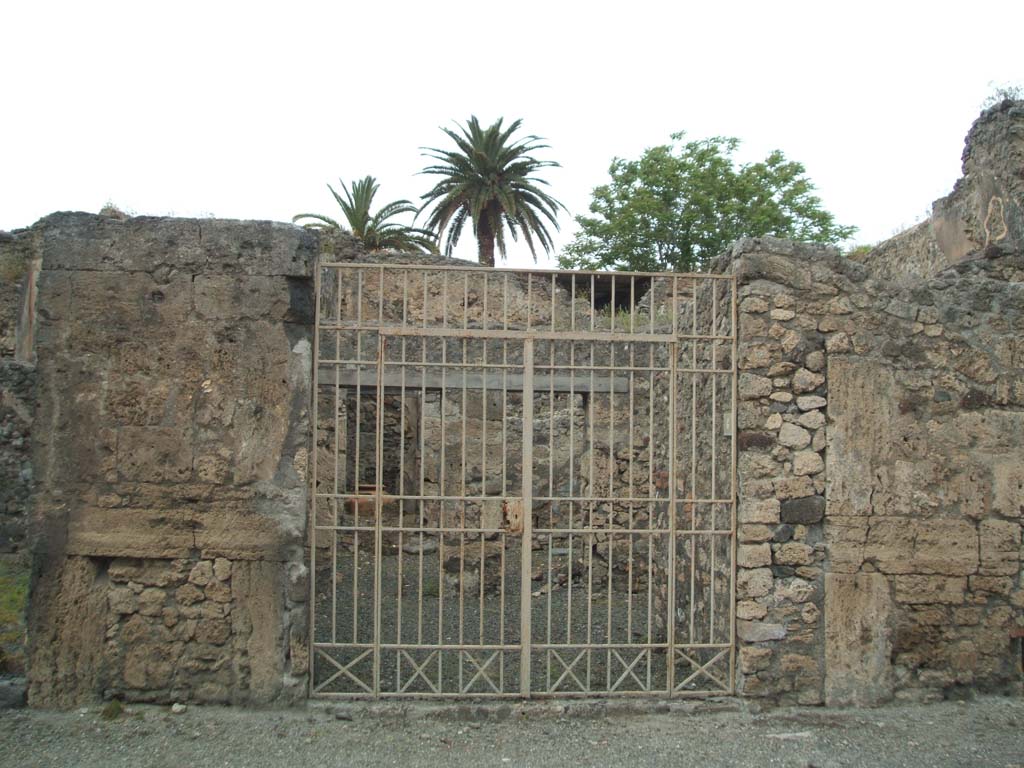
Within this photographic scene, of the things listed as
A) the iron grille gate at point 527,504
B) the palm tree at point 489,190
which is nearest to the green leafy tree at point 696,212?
the palm tree at point 489,190

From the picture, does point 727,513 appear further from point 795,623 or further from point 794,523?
point 795,623

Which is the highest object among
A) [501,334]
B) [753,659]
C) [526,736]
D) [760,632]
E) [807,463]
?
[501,334]

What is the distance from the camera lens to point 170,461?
15.5 feet

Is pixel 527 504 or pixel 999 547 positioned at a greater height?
pixel 527 504

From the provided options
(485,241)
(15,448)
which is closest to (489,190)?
(485,241)

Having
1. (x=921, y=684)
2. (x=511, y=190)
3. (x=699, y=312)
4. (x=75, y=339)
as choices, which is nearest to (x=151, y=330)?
(x=75, y=339)

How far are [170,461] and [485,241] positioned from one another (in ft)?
60.0

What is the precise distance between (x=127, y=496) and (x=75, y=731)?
3.90ft

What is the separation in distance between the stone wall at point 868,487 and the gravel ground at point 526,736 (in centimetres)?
23

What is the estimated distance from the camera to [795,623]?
4.85 m

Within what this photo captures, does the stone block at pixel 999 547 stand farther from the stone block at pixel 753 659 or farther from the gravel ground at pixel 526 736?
the stone block at pixel 753 659

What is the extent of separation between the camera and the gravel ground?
4.18 metres

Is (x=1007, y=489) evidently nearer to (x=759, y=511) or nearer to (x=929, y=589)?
(x=929, y=589)

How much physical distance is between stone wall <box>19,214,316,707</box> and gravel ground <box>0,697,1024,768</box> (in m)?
0.25
